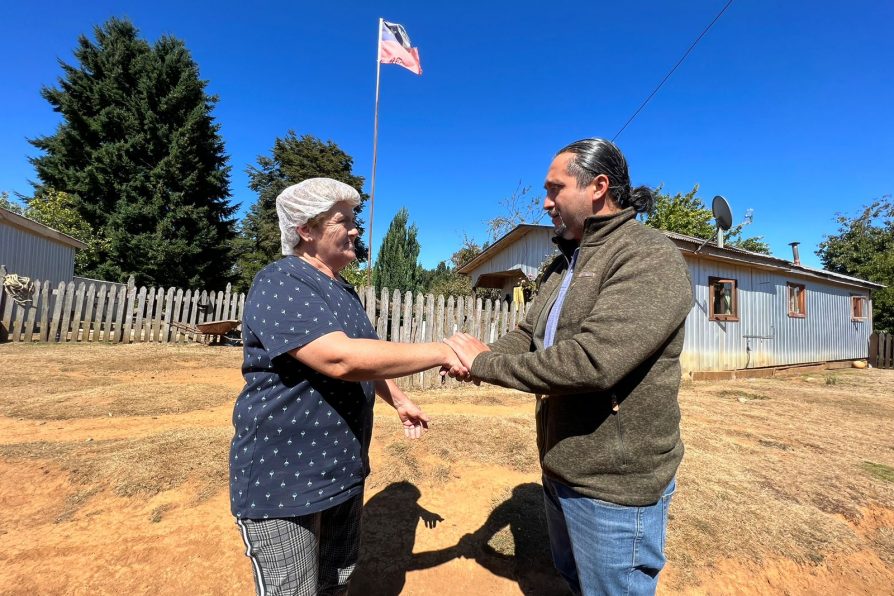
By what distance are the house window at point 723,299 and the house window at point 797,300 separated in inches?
146

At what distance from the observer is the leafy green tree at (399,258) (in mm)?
26172

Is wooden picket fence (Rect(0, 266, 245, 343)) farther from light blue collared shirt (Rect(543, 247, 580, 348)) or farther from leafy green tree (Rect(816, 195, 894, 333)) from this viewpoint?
leafy green tree (Rect(816, 195, 894, 333))

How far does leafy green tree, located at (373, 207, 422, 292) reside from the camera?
2617cm

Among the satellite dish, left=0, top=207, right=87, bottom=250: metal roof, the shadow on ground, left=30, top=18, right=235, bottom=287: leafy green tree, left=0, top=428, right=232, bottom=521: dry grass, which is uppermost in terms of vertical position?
left=30, top=18, right=235, bottom=287: leafy green tree

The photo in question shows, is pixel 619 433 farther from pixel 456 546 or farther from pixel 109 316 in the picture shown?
pixel 109 316

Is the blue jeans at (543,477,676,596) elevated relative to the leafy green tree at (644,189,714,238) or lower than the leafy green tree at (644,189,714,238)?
lower

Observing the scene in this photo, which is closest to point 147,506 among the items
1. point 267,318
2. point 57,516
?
point 57,516

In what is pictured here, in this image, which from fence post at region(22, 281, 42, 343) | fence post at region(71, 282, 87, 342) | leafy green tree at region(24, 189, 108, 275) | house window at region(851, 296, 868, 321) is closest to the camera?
fence post at region(22, 281, 42, 343)

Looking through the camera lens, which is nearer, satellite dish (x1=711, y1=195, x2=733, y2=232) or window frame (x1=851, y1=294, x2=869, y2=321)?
satellite dish (x1=711, y1=195, x2=733, y2=232)

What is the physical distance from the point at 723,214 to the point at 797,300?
7047 millimetres

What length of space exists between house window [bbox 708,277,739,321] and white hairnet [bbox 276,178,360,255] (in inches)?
464

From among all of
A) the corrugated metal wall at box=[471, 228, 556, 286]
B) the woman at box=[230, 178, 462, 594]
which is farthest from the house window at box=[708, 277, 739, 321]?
the woman at box=[230, 178, 462, 594]

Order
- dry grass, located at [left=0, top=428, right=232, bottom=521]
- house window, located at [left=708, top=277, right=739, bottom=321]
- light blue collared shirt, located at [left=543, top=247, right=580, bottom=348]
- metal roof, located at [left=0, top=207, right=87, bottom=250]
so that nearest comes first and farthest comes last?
1. light blue collared shirt, located at [left=543, top=247, right=580, bottom=348]
2. dry grass, located at [left=0, top=428, right=232, bottom=521]
3. house window, located at [left=708, top=277, right=739, bottom=321]
4. metal roof, located at [left=0, top=207, right=87, bottom=250]

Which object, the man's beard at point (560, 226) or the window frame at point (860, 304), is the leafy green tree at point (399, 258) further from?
the man's beard at point (560, 226)
